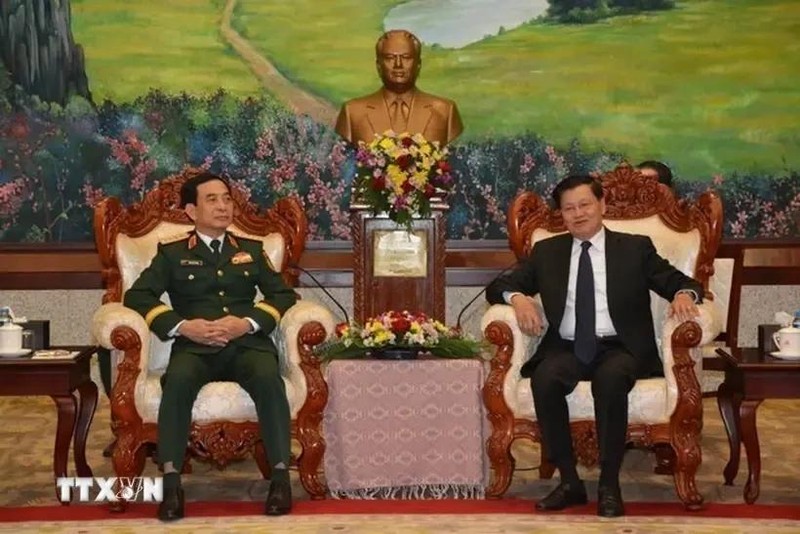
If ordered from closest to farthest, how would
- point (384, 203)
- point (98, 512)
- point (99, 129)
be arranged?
1. point (98, 512)
2. point (384, 203)
3. point (99, 129)

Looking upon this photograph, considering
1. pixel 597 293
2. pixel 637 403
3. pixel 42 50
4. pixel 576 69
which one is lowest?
pixel 637 403

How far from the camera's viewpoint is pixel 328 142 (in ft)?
26.4

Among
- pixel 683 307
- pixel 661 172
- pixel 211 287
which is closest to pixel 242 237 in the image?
pixel 211 287

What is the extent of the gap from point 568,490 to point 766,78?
4033 mm

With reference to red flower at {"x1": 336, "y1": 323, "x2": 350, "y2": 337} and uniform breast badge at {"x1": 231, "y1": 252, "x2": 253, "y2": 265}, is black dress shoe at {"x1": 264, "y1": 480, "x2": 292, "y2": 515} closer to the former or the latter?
red flower at {"x1": 336, "y1": 323, "x2": 350, "y2": 337}

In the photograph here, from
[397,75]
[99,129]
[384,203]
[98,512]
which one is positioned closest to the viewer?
[98,512]

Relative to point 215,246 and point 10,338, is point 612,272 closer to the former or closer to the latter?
point 215,246

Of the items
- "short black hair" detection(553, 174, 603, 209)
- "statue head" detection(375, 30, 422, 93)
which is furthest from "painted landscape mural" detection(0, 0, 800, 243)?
"short black hair" detection(553, 174, 603, 209)

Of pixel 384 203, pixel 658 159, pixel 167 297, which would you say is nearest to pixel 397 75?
pixel 384 203

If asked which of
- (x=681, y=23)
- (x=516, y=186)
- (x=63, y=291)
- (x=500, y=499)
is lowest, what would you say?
(x=500, y=499)

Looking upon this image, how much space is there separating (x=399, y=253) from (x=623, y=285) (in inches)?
42.5

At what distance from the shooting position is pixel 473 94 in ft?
26.3

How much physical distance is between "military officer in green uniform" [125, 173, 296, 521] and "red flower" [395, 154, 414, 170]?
676mm

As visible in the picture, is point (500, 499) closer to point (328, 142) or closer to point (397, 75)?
point (397, 75)
